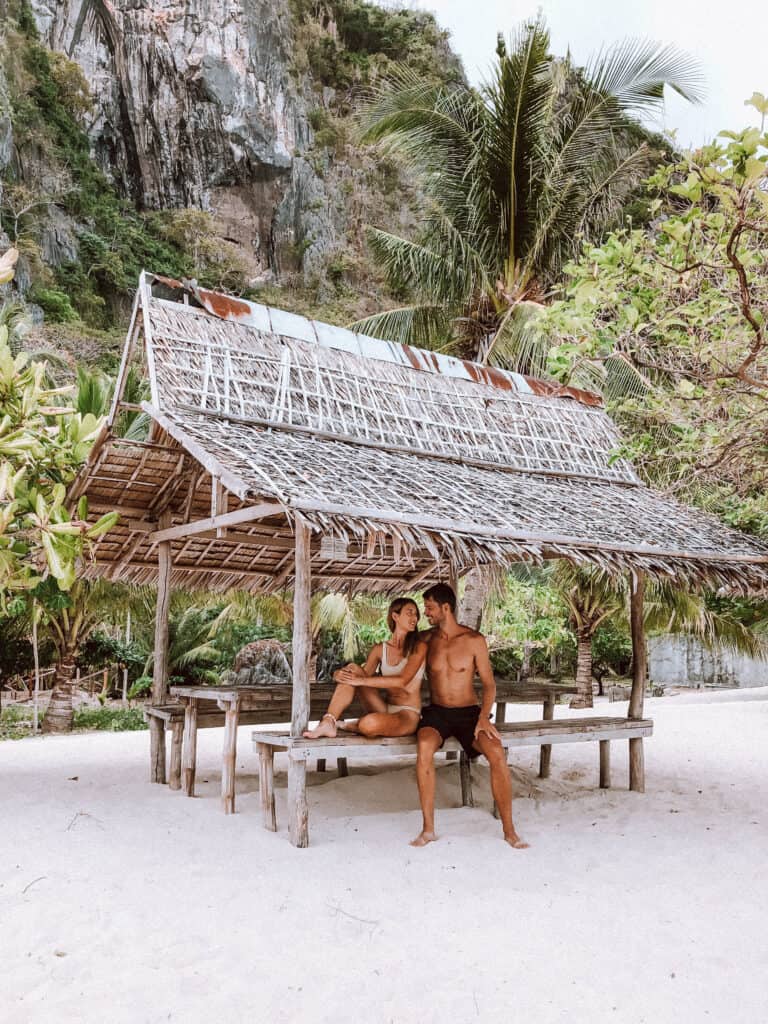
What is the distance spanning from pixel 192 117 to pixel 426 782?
2997 centimetres

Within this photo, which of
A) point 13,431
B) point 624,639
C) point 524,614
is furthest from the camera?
point 624,639

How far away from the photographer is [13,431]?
2.54m

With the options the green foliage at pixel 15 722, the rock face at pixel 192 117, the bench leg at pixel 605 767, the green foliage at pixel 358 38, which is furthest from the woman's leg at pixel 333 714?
the green foliage at pixel 358 38

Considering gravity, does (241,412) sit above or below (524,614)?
above

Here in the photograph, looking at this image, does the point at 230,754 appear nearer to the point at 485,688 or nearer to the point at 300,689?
the point at 300,689

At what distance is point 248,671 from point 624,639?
898cm

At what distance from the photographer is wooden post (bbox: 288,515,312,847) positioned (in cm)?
438

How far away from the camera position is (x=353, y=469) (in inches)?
205

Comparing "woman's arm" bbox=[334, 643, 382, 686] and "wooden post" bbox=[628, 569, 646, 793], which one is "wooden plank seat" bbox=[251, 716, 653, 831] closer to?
"wooden post" bbox=[628, 569, 646, 793]

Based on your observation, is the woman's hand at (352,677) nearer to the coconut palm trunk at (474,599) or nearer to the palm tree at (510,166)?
the coconut palm trunk at (474,599)

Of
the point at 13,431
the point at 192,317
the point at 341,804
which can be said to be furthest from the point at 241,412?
the point at 13,431

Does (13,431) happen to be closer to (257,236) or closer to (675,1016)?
(675,1016)

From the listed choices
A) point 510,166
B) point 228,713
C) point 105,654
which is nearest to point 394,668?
point 228,713

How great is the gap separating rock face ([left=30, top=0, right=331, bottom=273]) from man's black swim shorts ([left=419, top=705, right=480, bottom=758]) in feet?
87.8
